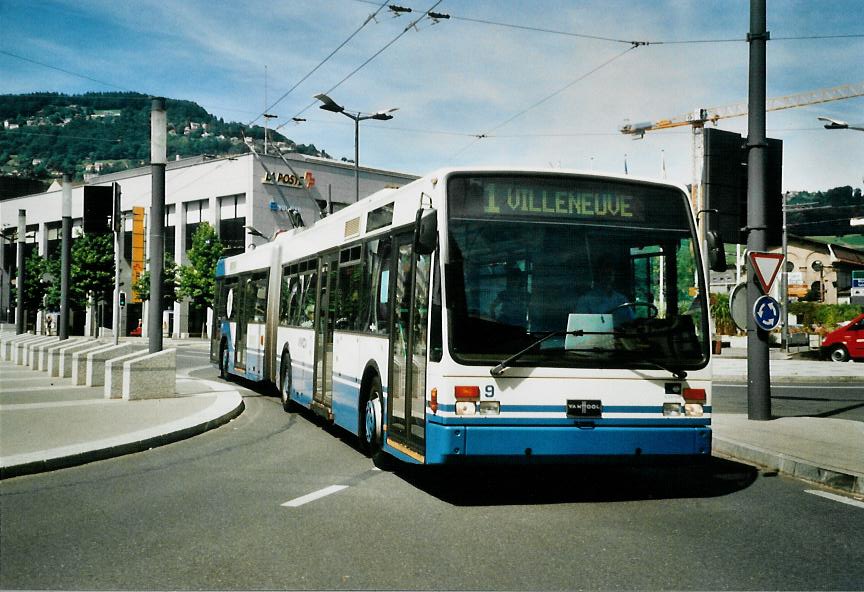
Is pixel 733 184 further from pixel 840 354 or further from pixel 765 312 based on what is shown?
pixel 840 354

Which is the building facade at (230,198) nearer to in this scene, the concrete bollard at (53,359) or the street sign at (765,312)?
the concrete bollard at (53,359)

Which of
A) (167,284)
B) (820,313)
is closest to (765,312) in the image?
(820,313)

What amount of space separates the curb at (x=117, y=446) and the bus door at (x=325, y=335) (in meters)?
1.63

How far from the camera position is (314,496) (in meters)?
7.79

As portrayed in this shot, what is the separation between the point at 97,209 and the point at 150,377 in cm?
310

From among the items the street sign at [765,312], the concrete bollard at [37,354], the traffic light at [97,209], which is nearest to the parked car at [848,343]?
the street sign at [765,312]

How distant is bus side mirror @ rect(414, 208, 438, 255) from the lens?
757 cm

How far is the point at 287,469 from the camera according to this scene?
930 cm

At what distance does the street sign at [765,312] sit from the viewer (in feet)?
41.5

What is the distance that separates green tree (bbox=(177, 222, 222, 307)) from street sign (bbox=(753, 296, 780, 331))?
52.0 metres

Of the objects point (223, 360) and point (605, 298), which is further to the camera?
point (223, 360)

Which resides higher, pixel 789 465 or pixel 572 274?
pixel 572 274

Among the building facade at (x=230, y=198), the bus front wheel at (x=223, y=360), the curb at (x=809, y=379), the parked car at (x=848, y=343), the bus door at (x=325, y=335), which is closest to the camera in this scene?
the bus door at (x=325, y=335)

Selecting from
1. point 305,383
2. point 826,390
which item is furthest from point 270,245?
point 826,390
